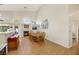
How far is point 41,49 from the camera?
7.36 ft

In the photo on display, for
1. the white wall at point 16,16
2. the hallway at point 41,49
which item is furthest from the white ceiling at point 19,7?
the hallway at point 41,49

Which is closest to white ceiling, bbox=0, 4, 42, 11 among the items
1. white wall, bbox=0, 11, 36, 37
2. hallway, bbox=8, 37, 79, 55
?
white wall, bbox=0, 11, 36, 37

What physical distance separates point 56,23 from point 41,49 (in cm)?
66

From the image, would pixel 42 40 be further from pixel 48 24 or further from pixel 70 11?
pixel 70 11

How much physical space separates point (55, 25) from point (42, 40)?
17.5 inches

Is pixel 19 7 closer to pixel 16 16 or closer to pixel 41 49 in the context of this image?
pixel 16 16

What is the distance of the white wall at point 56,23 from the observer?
2.29m

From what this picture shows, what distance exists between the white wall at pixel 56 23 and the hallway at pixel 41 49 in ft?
0.47

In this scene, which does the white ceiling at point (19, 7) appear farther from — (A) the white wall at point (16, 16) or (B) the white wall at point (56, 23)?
(B) the white wall at point (56, 23)

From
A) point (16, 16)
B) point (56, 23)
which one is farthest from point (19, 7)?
point (56, 23)
